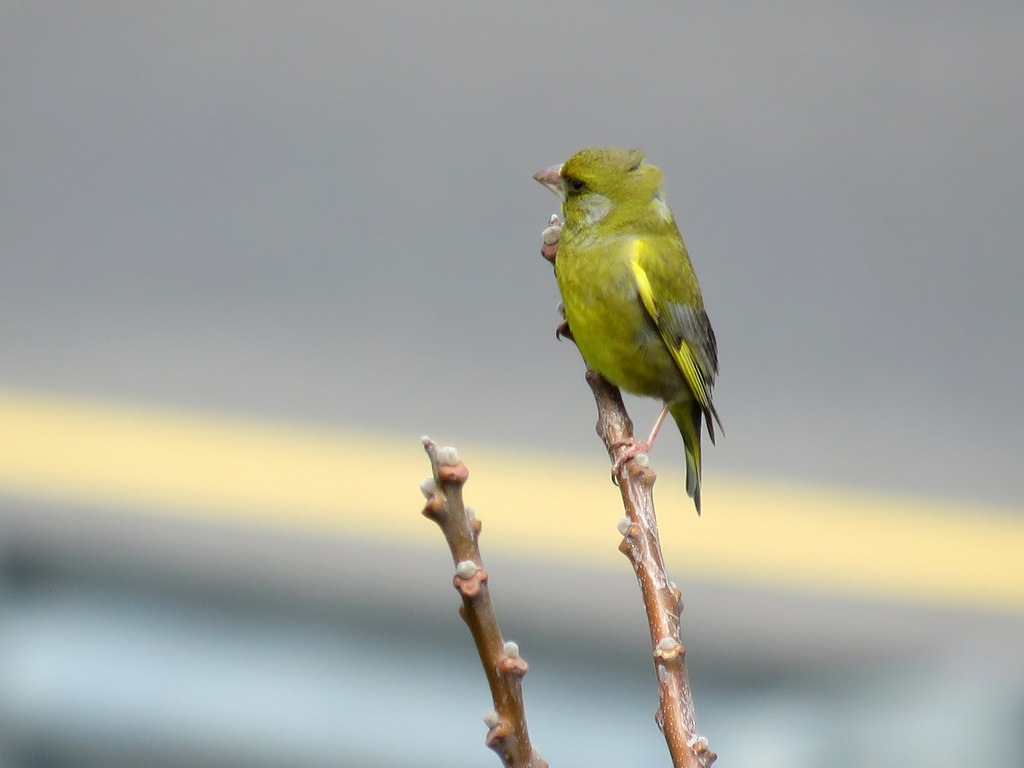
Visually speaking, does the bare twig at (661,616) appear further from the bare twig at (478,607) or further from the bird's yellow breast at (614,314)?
the bird's yellow breast at (614,314)

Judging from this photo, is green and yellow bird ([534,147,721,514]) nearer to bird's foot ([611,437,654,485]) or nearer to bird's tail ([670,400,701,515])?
bird's tail ([670,400,701,515])

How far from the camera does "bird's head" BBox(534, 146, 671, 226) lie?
1243mm

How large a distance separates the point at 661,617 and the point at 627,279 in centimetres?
66

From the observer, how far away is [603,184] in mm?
1260

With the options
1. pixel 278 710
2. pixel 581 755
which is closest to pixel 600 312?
pixel 581 755

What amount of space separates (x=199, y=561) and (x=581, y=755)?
102cm

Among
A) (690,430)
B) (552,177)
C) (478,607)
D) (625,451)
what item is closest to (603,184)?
(552,177)

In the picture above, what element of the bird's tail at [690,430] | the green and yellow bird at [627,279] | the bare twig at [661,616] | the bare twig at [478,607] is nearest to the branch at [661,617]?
the bare twig at [661,616]

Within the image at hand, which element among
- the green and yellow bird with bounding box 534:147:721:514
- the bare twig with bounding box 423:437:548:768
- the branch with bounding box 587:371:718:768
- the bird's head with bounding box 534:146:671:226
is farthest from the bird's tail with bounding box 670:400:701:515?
the bare twig with bounding box 423:437:548:768

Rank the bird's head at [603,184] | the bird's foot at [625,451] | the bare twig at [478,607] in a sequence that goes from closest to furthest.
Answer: the bare twig at [478,607]
the bird's foot at [625,451]
the bird's head at [603,184]

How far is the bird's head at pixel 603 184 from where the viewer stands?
4.08ft

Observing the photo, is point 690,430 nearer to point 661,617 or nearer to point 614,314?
point 614,314

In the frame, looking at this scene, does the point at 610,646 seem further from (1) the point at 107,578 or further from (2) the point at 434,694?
(1) the point at 107,578

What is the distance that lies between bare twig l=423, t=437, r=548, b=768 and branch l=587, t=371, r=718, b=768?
119 mm
